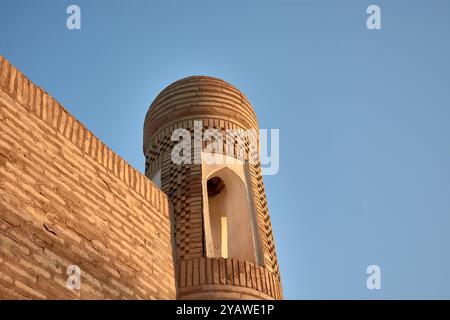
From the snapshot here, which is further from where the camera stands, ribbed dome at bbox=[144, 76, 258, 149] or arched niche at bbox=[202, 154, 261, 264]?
ribbed dome at bbox=[144, 76, 258, 149]

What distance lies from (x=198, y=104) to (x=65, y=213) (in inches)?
109

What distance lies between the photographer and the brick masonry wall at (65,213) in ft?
11.0

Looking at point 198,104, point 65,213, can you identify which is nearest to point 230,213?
point 198,104

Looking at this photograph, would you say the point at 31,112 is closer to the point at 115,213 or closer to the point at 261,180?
the point at 115,213

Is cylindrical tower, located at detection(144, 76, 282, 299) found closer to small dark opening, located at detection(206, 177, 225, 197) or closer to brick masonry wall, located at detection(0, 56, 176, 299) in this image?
small dark opening, located at detection(206, 177, 225, 197)

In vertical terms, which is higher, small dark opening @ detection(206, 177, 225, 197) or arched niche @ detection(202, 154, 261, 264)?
small dark opening @ detection(206, 177, 225, 197)

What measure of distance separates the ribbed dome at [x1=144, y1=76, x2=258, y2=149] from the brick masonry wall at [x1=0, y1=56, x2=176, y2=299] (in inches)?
60.2

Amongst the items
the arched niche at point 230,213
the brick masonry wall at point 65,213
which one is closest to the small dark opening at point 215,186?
the arched niche at point 230,213

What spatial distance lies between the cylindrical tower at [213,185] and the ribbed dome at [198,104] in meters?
0.01

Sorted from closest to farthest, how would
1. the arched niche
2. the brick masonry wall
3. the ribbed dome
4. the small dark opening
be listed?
the brick masonry wall < the arched niche < the ribbed dome < the small dark opening

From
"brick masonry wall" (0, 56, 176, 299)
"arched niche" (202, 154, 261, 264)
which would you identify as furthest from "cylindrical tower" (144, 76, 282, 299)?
"brick masonry wall" (0, 56, 176, 299)

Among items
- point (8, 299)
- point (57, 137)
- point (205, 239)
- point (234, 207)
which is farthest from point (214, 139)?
point (8, 299)

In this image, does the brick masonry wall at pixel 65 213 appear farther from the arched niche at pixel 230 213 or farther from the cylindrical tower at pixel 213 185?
the arched niche at pixel 230 213

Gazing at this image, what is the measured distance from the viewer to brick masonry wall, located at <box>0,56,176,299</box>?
334 cm
